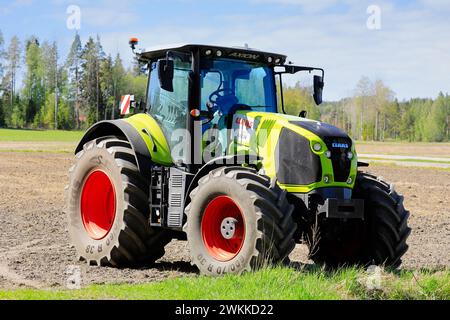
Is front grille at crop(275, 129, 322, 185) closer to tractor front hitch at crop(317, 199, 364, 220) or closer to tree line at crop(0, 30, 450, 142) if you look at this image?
tractor front hitch at crop(317, 199, 364, 220)

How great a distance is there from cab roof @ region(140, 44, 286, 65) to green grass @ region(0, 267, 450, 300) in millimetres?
3113

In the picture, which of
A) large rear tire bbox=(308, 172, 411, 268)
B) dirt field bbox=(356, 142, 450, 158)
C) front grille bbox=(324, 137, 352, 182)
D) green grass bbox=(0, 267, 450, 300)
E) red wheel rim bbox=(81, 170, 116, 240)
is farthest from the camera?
dirt field bbox=(356, 142, 450, 158)

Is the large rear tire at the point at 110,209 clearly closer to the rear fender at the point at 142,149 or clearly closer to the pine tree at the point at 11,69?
the rear fender at the point at 142,149

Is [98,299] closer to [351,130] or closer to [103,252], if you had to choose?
[103,252]

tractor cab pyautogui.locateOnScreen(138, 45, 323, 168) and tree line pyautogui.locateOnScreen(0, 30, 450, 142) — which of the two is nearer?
tractor cab pyautogui.locateOnScreen(138, 45, 323, 168)

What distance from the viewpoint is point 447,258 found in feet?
38.8

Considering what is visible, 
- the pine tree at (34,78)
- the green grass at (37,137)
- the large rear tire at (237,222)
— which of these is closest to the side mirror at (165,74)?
the large rear tire at (237,222)

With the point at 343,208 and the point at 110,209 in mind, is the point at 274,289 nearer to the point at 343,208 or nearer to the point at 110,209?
the point at 343,208

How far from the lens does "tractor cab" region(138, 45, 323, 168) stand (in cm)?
967

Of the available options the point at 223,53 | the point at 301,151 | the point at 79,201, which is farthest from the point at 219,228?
the point at 79,201

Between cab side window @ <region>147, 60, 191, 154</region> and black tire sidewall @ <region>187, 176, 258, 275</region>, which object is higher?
cab side window @ <region>147, 60, 191, 154</region>

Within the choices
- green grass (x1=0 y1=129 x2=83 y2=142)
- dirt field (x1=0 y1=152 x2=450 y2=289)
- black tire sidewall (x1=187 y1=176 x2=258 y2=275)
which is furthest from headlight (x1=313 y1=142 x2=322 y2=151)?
green grass (x1=0 y1=129 x2=83 y2=142)

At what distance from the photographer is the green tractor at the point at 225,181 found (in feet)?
28.6
